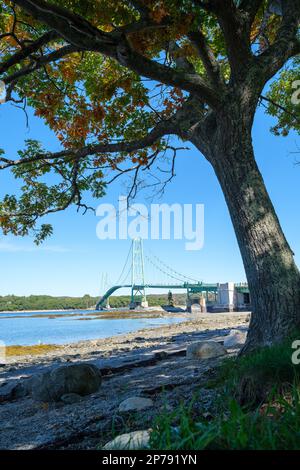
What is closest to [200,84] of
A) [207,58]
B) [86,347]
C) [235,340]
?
[207,58]

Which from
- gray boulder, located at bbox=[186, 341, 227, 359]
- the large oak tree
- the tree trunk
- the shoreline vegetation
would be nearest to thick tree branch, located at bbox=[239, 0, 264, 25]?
the large oak tree

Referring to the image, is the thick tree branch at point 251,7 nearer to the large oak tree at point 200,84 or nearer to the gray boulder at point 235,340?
the large oak tree at point 200,84

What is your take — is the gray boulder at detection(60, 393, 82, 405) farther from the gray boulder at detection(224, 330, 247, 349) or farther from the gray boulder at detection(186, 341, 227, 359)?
the gray boulder at detection(224, 330, 247, 349)

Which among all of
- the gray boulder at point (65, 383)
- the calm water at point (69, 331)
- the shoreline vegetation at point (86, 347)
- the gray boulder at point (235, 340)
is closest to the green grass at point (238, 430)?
the gray boulder at point (65, 383)

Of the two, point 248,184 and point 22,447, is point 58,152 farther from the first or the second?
point 22,447

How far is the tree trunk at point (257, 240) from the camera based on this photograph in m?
5.54

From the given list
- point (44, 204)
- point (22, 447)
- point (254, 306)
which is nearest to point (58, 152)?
point (44, 204)

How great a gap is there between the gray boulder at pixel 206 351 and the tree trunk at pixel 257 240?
102 inches

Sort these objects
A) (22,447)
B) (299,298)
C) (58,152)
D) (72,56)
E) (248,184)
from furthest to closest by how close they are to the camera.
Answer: (72,56), (58,152), (248,184), (299,298), (22,447)

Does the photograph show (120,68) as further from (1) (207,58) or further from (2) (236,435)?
(2) (236,435)

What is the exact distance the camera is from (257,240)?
5.87m

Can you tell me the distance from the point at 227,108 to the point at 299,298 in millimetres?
3042

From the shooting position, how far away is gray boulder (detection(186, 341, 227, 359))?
27.0 feet

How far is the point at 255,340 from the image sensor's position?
5625 millimetres
